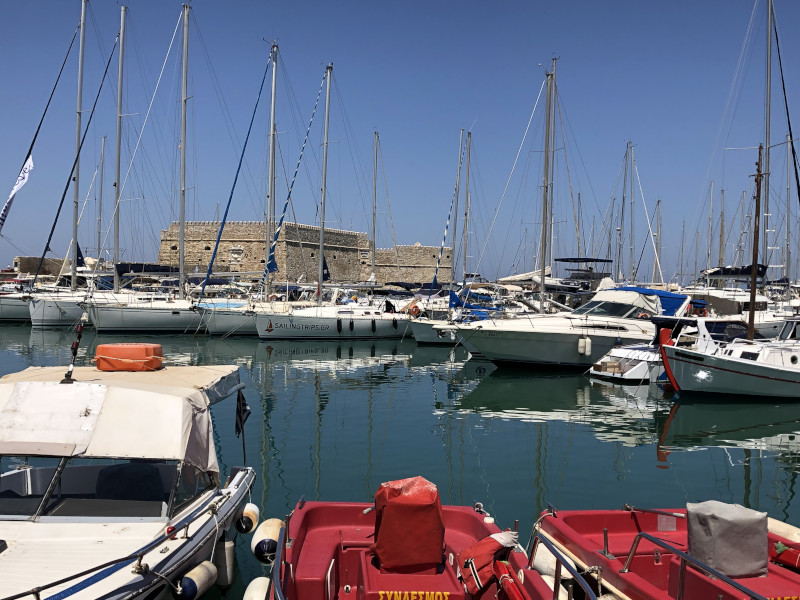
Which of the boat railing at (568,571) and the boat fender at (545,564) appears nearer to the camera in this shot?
the boat railing at (568,571)

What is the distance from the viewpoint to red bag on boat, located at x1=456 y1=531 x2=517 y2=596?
523 cm

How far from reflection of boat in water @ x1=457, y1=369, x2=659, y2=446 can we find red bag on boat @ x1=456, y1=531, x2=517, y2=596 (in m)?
8.04

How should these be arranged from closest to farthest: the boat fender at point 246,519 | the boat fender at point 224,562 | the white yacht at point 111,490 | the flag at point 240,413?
the white yacht at point 111,490
the boat fender at point 224,562
the boat fender at point 246,519
the flag at point 240,413

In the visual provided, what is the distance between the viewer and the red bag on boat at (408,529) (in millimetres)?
5320

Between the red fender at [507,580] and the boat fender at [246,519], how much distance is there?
2.46 metres

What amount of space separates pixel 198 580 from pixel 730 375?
1475 centimetres

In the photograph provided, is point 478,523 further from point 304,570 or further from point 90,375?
point 90,375

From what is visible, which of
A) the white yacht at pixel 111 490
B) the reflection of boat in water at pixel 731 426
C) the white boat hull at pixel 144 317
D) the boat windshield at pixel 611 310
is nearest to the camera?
the white yacht at pixel 111 490

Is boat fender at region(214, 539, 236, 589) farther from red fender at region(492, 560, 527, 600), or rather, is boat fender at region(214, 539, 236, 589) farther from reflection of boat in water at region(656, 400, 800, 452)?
reflection of boat in water at region(656, 400, 800, 452)

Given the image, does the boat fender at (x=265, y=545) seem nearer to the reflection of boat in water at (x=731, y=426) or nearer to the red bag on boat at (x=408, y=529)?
the red bag on boat at (x=408, y=529)

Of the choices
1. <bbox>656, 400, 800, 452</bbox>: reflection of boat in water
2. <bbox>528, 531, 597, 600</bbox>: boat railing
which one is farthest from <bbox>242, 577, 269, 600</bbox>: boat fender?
<bbox>656, 400, 800, 452</bbox>: reflection of boat in water

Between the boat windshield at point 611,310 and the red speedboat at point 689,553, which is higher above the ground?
the boat windshield at point 611,310

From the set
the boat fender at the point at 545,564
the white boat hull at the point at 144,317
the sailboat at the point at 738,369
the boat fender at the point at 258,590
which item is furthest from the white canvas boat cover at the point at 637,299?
the boat fender at the point at 258,590

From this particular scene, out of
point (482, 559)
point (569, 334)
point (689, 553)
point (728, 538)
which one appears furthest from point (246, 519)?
point (569, 334)
